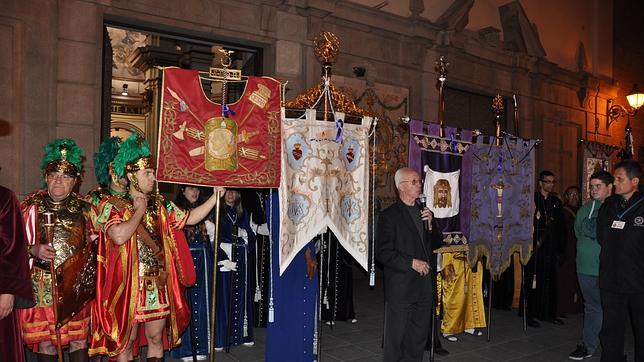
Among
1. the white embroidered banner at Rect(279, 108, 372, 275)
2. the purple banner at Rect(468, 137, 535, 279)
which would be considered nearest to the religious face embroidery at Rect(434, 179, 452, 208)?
the purple banner at Rect(468, 137, 535, 279)

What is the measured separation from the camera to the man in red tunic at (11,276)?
3.21m

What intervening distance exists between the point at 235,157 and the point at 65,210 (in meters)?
1.36

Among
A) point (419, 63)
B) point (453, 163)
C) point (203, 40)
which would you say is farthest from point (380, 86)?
point (453, 163)

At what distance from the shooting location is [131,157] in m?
3.64

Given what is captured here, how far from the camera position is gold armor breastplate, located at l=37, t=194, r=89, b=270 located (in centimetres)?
388

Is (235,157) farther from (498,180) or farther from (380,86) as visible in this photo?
(380,86)

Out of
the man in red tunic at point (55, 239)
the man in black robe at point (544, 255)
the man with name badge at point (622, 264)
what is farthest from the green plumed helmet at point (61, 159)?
the man in black robe at point (544, 255)

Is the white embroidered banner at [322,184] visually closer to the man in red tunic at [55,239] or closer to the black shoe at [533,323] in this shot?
the man in red tunic at [55,239]

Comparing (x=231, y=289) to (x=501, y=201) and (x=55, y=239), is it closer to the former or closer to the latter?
(x=55, y=239)

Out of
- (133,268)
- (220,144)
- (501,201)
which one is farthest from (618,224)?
(133,268)

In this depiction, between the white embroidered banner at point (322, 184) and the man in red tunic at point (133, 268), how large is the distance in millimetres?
979

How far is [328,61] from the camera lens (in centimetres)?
480

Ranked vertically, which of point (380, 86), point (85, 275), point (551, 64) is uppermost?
point (551, 64)

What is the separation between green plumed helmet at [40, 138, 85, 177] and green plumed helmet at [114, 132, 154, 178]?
51cm
